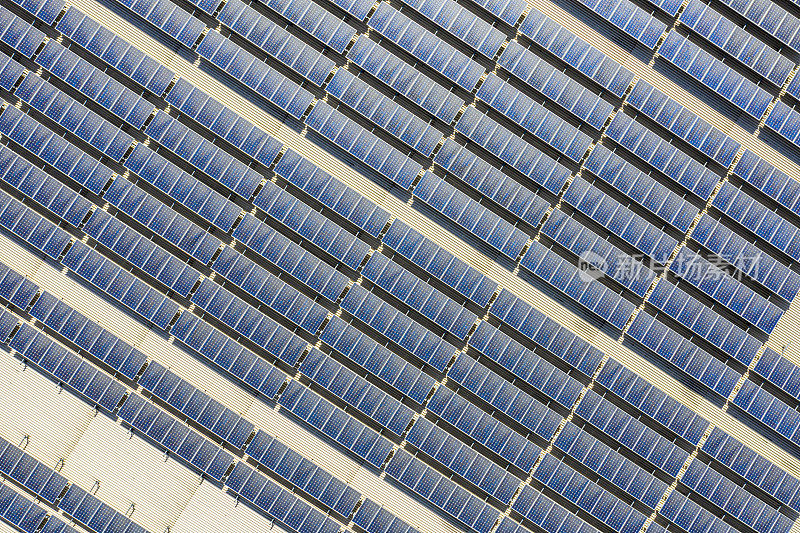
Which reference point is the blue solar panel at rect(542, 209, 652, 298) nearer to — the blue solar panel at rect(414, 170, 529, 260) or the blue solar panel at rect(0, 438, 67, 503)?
the blue solar panel at rect(414, 170, 529, 260)

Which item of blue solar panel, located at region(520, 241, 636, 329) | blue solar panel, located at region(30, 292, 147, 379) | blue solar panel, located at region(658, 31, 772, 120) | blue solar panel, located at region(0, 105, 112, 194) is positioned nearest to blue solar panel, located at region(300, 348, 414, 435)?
blue solar panel, located at region(30, 292, 147, 379)

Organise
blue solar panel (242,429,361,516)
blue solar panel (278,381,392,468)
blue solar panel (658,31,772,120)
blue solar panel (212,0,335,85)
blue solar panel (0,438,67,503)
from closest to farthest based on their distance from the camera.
Answer: blue solar panel (0,438,67,503)
blue solar panel (242,429,361,516)
blue solar panel (278,381,392,468)
blue solar panel (212,0,335,85)
blue solar panel (658,31,772,120)

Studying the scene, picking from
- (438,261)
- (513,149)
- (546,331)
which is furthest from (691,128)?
(438,261)

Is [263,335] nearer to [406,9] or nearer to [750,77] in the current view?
[406,9]

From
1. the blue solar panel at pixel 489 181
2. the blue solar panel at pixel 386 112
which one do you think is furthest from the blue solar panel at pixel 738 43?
the blue solar panel at pixel 386 112

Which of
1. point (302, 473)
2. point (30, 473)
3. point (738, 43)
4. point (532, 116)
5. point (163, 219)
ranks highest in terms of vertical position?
point (738, 43)

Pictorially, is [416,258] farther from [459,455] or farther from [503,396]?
[459,455]
